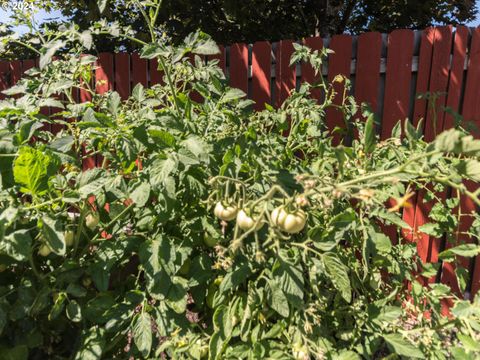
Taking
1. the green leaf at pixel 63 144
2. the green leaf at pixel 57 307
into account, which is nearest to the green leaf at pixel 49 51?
the green leaf at pixel 63 144

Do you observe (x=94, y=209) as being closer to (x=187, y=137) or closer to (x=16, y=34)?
(x=187, y=137)

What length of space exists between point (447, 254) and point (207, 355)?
980 mm

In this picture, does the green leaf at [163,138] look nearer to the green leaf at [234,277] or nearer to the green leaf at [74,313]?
the green leaf at [234,277]

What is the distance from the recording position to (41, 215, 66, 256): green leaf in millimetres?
971

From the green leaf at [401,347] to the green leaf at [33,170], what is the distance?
114cm

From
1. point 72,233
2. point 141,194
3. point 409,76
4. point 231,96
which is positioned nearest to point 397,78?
point 409,76

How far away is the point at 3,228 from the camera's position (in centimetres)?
90

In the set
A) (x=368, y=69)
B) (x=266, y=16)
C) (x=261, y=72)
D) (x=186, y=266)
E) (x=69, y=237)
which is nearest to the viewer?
(x=69, y=237)

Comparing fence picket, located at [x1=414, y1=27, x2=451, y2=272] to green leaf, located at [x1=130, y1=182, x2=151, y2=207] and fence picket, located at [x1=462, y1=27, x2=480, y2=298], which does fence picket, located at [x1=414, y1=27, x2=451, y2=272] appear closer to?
fence picket, located at [x1=462, y1=27, x2=480, y2=298]

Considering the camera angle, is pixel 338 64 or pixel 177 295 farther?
pixel 338 64

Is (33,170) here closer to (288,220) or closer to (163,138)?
(163,138)

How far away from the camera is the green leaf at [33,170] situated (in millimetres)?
1019

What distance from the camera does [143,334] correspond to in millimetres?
→ 1122

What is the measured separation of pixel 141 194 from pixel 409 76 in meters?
2.29
